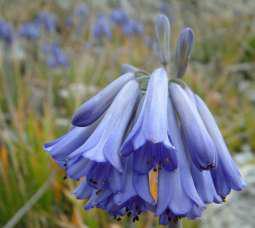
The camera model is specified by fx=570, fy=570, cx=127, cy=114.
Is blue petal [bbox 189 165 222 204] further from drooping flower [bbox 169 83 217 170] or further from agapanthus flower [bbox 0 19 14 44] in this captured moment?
agapanthus flower [bbox 0 19 14 44]

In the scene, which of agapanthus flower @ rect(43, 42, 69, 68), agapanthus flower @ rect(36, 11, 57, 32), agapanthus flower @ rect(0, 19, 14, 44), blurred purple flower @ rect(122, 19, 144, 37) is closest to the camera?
agapanthus flower @ rect(0, 19, 14, 44)

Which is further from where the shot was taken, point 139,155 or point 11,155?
point 11,155

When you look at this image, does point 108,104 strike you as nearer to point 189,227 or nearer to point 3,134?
point 189,227

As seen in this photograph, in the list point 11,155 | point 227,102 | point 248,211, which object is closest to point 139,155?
point 248,211

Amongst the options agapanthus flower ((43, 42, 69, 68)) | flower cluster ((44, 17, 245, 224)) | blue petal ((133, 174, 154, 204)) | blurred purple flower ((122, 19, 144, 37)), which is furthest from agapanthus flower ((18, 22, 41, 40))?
blue petal ((133, 174, 154, 204))

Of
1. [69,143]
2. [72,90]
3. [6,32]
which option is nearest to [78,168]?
[69,143]

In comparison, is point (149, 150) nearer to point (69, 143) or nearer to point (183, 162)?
point (183, 162)
